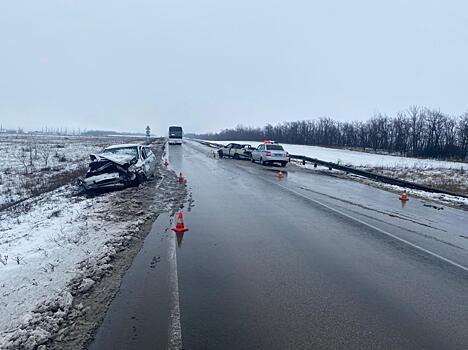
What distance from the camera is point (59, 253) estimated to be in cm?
636

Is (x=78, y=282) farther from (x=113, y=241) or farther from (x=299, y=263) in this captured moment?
(x=299, y=263)

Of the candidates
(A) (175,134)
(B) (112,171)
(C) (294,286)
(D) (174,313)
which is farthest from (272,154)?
(A) (175,134)

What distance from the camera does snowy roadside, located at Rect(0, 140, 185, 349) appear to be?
12.9 feet

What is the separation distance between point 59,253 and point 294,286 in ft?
13.7

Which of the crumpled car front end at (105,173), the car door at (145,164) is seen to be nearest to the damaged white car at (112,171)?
the crumpled car front end at (105,173)

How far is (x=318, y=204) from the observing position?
11.9 m

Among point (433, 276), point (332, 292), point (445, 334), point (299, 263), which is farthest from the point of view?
point (299, 263)

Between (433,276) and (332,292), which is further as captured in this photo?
(433,276)

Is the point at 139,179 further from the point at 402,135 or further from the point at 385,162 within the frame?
the point at 402,135

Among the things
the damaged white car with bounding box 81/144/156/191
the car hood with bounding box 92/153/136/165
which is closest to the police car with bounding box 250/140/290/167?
the damaged white car with bounding box 81/144/156/191

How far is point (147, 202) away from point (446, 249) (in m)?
8.23

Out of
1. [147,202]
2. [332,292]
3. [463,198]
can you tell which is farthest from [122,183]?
[463,198]

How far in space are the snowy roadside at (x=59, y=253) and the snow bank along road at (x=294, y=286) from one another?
1.71ft

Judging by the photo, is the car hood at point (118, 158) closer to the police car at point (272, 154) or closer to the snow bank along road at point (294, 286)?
the snow bank along road at point (294, 286)
